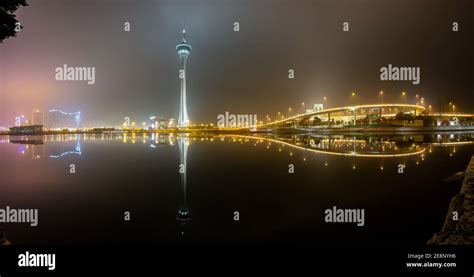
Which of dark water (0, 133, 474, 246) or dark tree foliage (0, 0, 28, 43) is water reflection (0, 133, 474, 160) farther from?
dark tree foliage (0, 0, 28, 43)

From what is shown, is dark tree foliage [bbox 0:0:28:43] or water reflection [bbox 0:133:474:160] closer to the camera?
dark tree foliage [bbox 0:0:28:43]

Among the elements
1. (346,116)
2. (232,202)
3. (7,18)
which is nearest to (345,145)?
(232,202)

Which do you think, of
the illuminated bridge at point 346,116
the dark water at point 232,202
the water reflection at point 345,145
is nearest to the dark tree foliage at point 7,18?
the dark water at point 232,202

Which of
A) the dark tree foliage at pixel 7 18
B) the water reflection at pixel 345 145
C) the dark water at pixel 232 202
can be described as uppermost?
the dark tree foliage at pixel 7 18

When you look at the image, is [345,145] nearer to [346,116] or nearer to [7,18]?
[7,18]

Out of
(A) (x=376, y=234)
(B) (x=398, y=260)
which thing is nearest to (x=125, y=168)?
(A) (x=376, y=234)

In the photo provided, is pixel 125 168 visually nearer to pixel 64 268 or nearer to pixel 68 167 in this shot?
pixel 68 167

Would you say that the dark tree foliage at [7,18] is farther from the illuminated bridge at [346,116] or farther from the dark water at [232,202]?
the illuminated bridge at [346,116]

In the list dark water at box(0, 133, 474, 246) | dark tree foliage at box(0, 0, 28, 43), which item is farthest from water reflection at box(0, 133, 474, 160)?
dark tree foliage at box(0, 0, 28, 43)

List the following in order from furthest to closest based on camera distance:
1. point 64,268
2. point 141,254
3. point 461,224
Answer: point 461,224 < point 141,254 < point 64,268

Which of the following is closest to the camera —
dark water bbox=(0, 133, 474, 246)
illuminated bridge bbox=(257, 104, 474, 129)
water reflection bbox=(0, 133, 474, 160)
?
dark water bbox=(0, 133, 474, 246)

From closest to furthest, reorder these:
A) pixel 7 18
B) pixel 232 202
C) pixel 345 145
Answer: pixel 7 18 → pixel 232 202 → pixel 345 145
